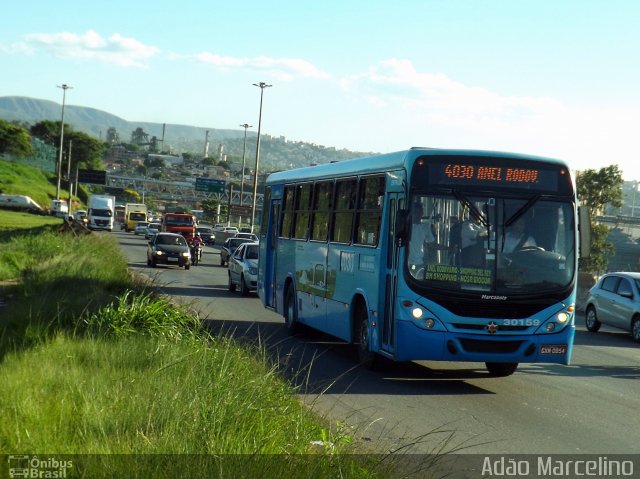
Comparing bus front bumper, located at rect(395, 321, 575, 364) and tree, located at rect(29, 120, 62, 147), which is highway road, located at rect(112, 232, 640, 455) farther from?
tree, located at rect(29, 120, 62, 147)

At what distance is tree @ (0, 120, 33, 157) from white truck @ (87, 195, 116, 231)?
62.1 m

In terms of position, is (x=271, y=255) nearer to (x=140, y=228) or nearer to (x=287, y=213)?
(x=287, y=213)

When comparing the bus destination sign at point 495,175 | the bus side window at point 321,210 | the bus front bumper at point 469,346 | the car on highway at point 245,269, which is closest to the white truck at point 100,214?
the car on highway at point 245,269

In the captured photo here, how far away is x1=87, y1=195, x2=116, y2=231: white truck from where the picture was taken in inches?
3812

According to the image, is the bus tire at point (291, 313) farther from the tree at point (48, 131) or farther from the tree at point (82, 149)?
the tree at point (48, 131)

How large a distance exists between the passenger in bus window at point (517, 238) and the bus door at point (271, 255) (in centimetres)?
829

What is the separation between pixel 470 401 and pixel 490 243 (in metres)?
2.06

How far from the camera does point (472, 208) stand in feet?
45.2

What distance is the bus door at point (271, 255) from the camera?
2169 cm

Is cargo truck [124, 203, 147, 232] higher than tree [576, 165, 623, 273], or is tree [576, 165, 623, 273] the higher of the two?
tree [576, 165, 623, 273]

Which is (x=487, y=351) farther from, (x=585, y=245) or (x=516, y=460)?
(x=516, y=460)

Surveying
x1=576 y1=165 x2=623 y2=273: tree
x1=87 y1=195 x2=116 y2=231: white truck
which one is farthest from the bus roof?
x1=87 y1=195 x2=116 y2=231: white truck

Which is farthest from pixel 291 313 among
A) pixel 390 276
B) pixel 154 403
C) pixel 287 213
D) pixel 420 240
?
pixel 154 403

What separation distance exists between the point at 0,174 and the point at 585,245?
5548 inches
